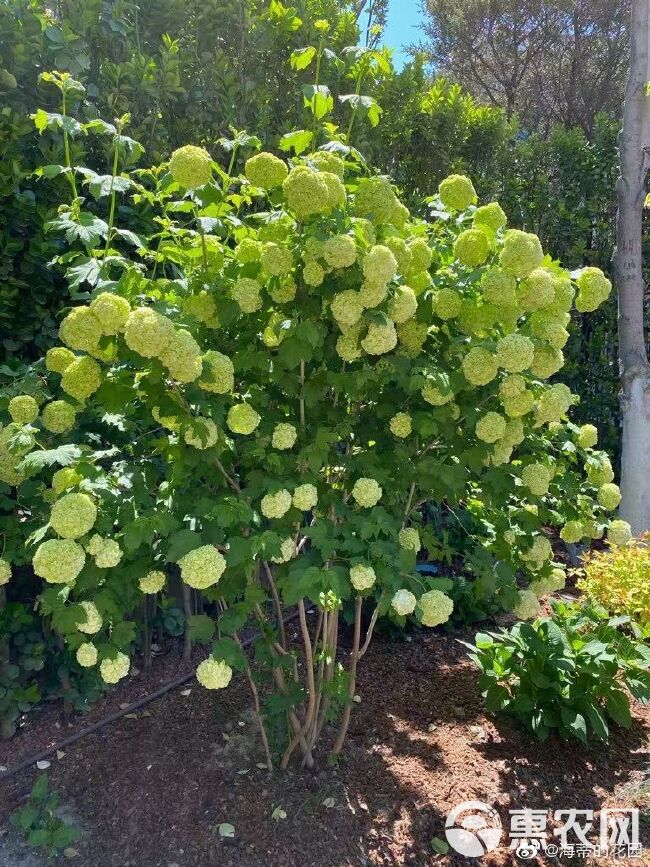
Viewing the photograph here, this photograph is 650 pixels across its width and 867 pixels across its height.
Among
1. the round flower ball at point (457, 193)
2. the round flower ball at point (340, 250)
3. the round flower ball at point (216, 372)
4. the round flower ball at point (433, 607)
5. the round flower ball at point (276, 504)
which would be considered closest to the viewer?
the round flower ball at point (340, 250)

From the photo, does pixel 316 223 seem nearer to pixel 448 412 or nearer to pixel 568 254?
pixel 448 412

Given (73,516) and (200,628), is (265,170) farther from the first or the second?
(200,628)

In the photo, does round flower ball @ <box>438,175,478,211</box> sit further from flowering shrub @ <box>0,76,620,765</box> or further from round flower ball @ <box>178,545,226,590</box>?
round flower ball @ <box>178,545,226,590</box>

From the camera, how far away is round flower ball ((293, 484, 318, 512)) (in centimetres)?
197

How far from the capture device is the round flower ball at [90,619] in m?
1.90

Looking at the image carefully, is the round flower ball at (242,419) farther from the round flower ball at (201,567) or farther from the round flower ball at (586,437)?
the round flower ball at (586,437)

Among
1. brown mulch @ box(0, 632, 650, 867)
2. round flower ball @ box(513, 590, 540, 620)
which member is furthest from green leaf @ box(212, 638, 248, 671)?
round flower ball @ box(513, 590, 540, 620)

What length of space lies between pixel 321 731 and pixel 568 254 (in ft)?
15.2

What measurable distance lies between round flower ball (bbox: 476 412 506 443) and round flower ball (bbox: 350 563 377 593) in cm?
54

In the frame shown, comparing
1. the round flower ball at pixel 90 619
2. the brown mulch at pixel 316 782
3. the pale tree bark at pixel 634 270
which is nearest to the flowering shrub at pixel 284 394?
the round flower ball at pixel 90 619

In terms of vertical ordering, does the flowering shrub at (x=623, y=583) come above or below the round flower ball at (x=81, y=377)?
below

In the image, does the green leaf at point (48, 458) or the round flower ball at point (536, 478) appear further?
the round flower ball at point (536, 478)

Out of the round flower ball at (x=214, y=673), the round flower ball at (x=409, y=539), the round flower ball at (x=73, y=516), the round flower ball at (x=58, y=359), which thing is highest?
the round flower ball at (x=58, y=359)

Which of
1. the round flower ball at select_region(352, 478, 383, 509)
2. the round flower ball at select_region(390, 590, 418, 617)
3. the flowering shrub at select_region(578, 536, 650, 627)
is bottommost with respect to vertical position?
the flowering shrub at select_region(578, 536, 650, 627)
